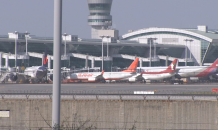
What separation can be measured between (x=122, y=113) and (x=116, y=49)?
101 metres

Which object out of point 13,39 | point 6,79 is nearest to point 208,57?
point 13,39

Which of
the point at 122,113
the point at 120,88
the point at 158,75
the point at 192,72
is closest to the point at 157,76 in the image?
the point at 158,75

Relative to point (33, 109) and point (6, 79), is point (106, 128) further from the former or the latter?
point (6, 79)

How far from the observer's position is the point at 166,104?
3347 cm

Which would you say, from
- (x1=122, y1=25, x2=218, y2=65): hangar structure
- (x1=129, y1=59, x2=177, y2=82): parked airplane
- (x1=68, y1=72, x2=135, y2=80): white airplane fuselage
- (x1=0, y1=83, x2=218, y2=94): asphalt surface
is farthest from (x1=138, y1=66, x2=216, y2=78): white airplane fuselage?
(x1=122, y1=25, x2=218, y2=65): hangar structure

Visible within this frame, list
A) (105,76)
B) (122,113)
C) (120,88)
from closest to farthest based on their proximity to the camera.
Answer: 1. (122,113)
2. (120,88)
3. (105,76)

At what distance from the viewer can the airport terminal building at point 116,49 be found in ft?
368

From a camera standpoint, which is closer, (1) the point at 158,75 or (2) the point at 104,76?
(1) the point at 158,75

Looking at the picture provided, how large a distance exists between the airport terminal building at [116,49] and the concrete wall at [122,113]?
6428 cm

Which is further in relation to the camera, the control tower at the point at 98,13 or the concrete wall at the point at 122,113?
the control tower at the point at 98,13

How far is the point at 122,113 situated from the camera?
1329 inches

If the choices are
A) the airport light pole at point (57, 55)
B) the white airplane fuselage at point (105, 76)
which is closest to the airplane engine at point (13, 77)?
the white airplane fuselage at point (105, 76)

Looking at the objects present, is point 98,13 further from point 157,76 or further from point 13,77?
point 13,77

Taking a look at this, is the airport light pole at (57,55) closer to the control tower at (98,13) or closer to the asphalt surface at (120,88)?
the asphalt surface at (120,88)
